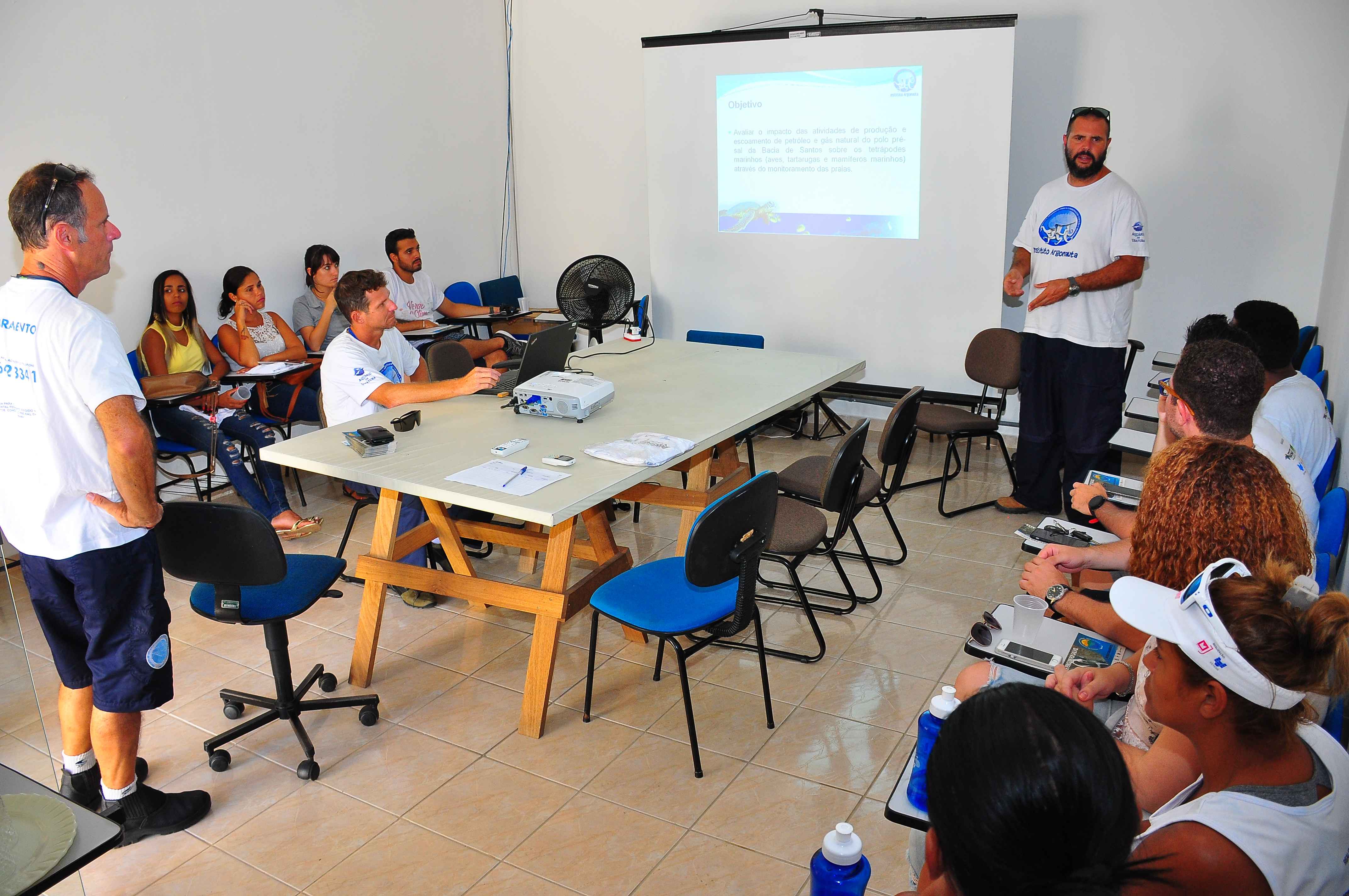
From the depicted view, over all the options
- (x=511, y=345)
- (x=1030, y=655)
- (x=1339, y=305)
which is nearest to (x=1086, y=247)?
(x=1339, y=305)

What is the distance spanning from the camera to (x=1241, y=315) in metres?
3.28

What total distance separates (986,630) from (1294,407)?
60.0 inches

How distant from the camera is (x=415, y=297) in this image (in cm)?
607

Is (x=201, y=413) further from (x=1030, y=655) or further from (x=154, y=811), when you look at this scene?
(x=1030, y=655)

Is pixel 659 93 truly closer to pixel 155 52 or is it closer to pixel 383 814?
pixel 155 52

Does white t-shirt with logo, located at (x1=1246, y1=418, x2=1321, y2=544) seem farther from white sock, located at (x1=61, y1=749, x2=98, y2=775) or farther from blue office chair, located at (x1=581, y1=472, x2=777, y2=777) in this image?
white sock, located at (x1=61, y1=749, x2=98, y2=775)

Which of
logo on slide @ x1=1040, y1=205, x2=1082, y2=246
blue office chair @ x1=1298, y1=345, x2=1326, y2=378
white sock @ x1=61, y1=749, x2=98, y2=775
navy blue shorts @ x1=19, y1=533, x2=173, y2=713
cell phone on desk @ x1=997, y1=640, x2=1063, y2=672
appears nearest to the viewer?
cell phone on desk @ x1=997, y1=640, x2=1063, y2=672

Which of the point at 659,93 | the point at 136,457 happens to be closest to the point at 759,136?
the point at 659,93

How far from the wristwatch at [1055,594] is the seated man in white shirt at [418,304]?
411 centimetres

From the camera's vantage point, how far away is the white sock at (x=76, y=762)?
2547 millimetres

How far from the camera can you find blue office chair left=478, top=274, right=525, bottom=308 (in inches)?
274

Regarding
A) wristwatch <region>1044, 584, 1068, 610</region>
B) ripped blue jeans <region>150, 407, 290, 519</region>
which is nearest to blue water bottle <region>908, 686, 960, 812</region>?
wristwatch <region>1044, 584, 1068, 610</region>

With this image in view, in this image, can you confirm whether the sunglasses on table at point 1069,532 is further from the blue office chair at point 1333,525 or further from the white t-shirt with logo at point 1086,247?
the white t-shirt with logo at point 1086,247

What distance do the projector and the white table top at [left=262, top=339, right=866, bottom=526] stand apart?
4cm
